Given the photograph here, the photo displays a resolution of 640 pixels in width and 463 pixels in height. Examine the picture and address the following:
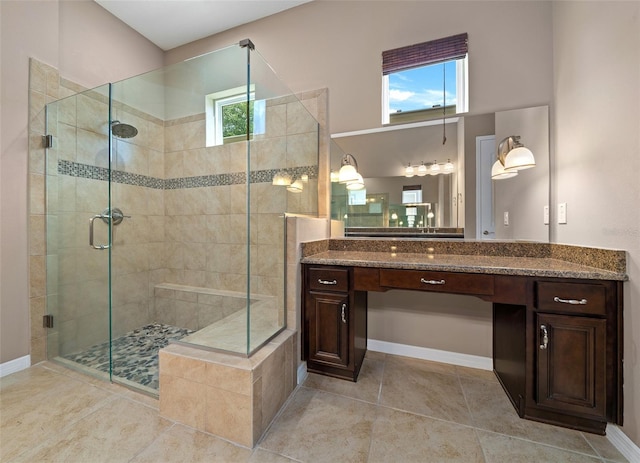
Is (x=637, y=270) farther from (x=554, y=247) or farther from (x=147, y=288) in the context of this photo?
(x=147, y=288)

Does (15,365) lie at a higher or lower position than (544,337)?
lower

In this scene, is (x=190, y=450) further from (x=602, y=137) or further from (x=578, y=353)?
(x=602, y=137)

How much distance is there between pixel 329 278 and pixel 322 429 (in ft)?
2.63

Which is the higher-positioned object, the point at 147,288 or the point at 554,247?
the point at 554,247

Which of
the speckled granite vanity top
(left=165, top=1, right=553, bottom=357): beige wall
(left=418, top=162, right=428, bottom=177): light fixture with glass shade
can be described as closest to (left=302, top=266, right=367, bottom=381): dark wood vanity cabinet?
the speckled granite vanity top

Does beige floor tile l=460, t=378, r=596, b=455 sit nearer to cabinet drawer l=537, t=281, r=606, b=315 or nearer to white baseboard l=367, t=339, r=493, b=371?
white baseboard l=367, t=339, r=493, b=371

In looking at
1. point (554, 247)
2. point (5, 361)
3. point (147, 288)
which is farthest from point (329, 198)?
point (5, 361)

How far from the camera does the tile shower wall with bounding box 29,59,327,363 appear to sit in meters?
1.90

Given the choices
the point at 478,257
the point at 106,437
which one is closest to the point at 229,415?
the point at 106,437

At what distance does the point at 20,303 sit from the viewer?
1843 mm

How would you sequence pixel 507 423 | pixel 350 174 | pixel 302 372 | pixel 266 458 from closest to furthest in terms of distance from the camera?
pixel 266 458
pixel 507 423
pixel 302 372
pixel 350 174

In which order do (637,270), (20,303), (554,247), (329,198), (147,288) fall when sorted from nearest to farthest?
(637,270)
(554,247)
(20,303)
(329,198)
(147,288)

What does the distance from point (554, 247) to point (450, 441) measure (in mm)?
1346

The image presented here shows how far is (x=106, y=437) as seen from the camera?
4.00 feet
